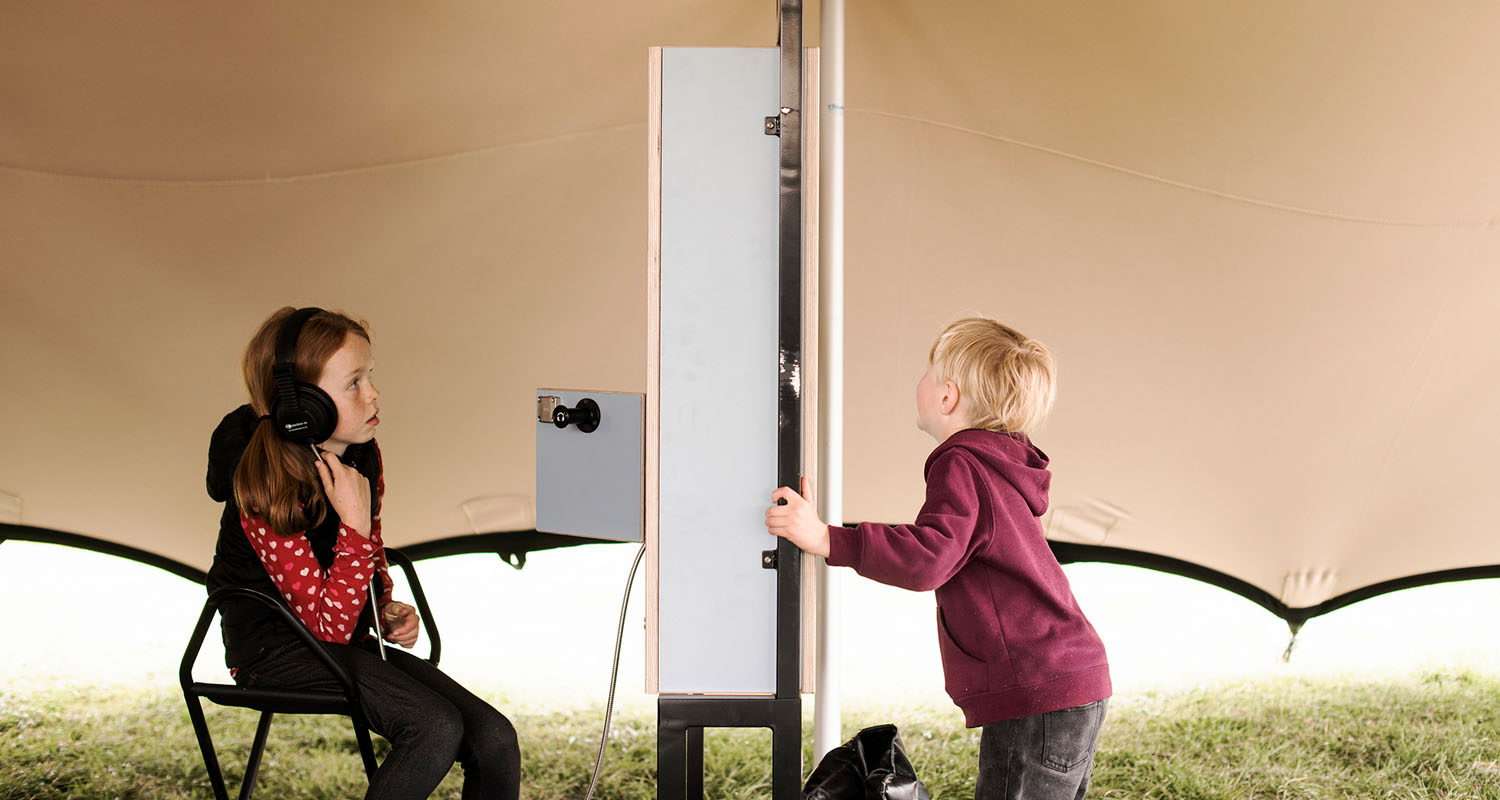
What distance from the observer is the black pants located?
72.9 inches

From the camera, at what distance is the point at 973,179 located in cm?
302

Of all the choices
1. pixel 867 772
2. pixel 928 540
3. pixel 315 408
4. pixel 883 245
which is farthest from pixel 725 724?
pixel 883 245

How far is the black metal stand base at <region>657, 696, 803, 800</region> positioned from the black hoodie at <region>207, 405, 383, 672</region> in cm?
82

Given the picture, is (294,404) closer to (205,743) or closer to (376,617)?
(376,617)

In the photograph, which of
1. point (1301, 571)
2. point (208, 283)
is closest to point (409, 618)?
point (208, 283)

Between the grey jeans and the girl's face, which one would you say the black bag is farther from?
the girl's face

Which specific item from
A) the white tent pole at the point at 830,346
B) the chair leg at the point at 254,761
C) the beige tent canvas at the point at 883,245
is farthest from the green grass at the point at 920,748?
the chair leg at the point at 254,761

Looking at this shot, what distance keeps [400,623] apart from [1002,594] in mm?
1204

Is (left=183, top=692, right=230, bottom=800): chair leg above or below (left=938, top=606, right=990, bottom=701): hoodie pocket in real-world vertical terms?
below

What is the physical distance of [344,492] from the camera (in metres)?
1.99

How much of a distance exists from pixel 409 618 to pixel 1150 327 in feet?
7.27

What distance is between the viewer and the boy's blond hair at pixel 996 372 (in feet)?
5.78

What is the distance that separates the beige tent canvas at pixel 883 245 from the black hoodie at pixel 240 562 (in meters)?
1.20

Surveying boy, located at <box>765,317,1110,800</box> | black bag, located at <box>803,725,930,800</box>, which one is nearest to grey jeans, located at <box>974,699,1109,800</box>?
boy, located at <box>765,317,1110,800</box>
